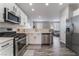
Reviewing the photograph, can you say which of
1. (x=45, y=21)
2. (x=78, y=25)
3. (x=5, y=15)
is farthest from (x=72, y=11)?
(x=5, y=15)

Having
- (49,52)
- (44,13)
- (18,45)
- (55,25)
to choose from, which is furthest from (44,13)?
(18,45)

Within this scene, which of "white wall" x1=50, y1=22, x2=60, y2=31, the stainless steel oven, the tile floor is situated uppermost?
"white wall" x1=50, y1=22, x2=60, y2=31

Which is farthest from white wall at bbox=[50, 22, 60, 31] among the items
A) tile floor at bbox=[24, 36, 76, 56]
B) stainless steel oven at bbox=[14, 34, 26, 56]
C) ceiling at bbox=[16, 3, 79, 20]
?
stainless steel oven at bbox=[14, 34, 26, 56]

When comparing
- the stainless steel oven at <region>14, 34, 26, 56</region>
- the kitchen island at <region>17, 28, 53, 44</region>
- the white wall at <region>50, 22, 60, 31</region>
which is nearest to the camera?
the stainless steel oven at <region>14, 34, 26, 56</region>

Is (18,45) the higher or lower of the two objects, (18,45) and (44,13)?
the lower

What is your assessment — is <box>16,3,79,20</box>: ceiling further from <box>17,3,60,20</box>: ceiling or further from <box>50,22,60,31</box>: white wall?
<box>50,22,60,31</box>: white wall

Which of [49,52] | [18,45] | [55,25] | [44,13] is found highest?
[44,13]

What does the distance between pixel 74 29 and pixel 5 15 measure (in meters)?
2.46

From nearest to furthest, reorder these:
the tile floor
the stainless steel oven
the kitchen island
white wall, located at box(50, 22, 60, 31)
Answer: the stainless steel oven → the tile floor → white wall, located at box(50, 22, 60, 31) → the kitchen island

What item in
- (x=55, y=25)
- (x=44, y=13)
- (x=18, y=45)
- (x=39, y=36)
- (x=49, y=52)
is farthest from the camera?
(x=39, y=36)

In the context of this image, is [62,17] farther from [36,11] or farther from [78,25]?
[78,25]

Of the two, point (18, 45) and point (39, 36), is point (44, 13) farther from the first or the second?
point (18, 45)

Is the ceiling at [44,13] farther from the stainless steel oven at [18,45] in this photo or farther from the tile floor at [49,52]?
the stainless steel oven at [18,45]

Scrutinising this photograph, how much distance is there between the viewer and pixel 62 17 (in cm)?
572
